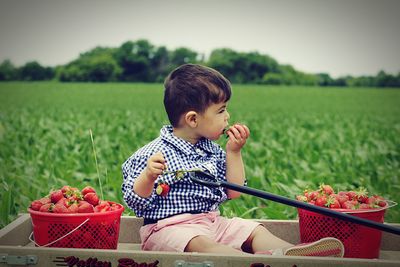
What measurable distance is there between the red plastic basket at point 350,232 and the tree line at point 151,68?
38.8 metres

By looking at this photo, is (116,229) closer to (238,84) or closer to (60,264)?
A: (60,264)

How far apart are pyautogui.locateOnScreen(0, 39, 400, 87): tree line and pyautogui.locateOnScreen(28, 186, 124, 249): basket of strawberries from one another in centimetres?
3885

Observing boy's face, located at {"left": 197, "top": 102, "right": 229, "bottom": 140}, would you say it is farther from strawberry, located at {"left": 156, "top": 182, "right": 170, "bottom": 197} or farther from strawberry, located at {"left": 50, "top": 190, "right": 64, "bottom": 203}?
strawberry, located at {"left": 50, "top": 190, "right": 64, "bottom": 203}

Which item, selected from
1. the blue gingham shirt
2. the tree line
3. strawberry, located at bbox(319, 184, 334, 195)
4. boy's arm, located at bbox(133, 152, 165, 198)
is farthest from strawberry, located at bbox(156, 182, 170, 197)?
the tree line

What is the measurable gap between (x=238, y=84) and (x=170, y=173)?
1751 inches

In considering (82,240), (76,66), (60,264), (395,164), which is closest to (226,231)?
(82,240)

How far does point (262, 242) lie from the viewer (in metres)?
3.52

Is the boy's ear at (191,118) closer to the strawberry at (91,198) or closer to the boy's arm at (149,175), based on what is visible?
the boy's arm at (149,175)

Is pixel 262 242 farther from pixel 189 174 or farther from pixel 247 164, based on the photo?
pixel 247 164

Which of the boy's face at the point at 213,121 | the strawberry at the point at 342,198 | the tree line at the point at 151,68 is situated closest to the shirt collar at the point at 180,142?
the boy's face at the point at 213,121

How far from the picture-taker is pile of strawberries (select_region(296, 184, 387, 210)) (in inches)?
139

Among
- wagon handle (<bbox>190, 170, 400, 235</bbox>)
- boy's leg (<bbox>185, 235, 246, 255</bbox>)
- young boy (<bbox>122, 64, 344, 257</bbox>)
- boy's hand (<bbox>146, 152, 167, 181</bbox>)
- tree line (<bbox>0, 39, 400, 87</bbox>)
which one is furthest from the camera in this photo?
tree line (<bbox>0, 39, 400, 87</bbox>)

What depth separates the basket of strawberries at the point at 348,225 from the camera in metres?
3.44

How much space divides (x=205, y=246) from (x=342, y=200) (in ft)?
2.40
